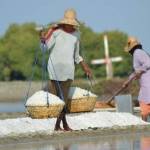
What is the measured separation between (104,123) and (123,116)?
762 mm

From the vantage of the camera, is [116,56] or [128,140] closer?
[128,140]

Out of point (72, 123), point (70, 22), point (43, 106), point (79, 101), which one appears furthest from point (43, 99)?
point (70, 22)

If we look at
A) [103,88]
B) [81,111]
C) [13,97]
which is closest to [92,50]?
[13,97]

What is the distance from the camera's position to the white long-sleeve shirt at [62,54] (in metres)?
15.4

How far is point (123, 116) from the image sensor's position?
54.4 feet

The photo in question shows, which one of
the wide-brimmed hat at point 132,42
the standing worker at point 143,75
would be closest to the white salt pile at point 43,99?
the standing worker at point 143,75

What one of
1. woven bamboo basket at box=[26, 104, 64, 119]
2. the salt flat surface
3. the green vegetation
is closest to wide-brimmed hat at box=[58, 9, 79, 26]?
woven bamboo basket at box=[26, 104, 64, 119]

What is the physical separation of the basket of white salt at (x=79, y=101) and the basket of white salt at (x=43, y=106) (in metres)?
1.09

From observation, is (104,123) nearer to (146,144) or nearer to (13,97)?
(146,144)

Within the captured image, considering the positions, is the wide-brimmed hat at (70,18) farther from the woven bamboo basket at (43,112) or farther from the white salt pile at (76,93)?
the white salt pile at (76,93)

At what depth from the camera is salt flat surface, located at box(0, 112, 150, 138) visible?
1440 centimetres

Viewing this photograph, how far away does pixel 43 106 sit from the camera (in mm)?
15727

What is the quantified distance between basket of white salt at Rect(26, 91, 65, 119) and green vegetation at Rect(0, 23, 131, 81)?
235 feet

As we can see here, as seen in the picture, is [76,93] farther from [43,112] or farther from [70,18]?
[70,18]
